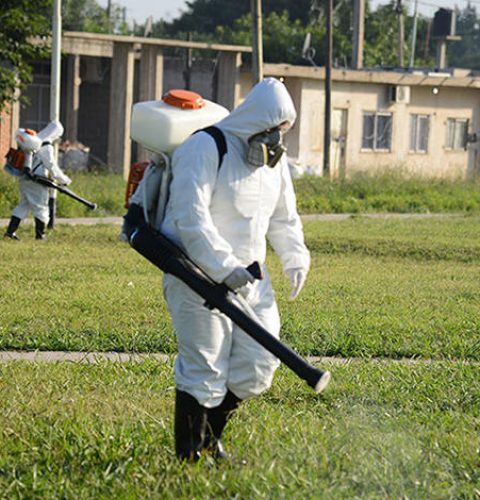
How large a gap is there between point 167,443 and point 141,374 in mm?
2109

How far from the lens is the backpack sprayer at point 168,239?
232 inches

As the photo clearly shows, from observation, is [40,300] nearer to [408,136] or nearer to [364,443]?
[364,443]

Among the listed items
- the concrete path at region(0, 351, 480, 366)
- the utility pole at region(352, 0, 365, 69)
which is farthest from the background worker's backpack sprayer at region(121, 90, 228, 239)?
the utility pole at region(352, 0, 365, 69)

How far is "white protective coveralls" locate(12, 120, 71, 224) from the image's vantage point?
19.2 m

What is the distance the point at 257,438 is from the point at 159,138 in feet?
5.04

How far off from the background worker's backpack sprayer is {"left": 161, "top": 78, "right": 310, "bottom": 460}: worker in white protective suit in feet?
0.31

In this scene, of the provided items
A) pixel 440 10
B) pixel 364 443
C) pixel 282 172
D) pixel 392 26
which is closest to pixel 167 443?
pixel 364 443

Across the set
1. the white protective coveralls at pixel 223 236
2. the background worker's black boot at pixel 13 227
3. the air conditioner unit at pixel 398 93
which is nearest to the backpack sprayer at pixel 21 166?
the background worker's black boot at pixel 13 227

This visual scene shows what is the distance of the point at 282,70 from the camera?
37.2 m

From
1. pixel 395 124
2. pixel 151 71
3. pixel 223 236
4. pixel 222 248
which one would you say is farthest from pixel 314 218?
pixel 222 248

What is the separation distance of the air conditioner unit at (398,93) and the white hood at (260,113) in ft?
118

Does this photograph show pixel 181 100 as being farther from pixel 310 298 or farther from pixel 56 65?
pixel 56 65

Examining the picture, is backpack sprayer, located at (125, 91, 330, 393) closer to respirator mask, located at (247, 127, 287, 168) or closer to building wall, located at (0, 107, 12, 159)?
respirator mask, located at (247, 127, 287, 168)

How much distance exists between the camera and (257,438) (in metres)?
6.54
